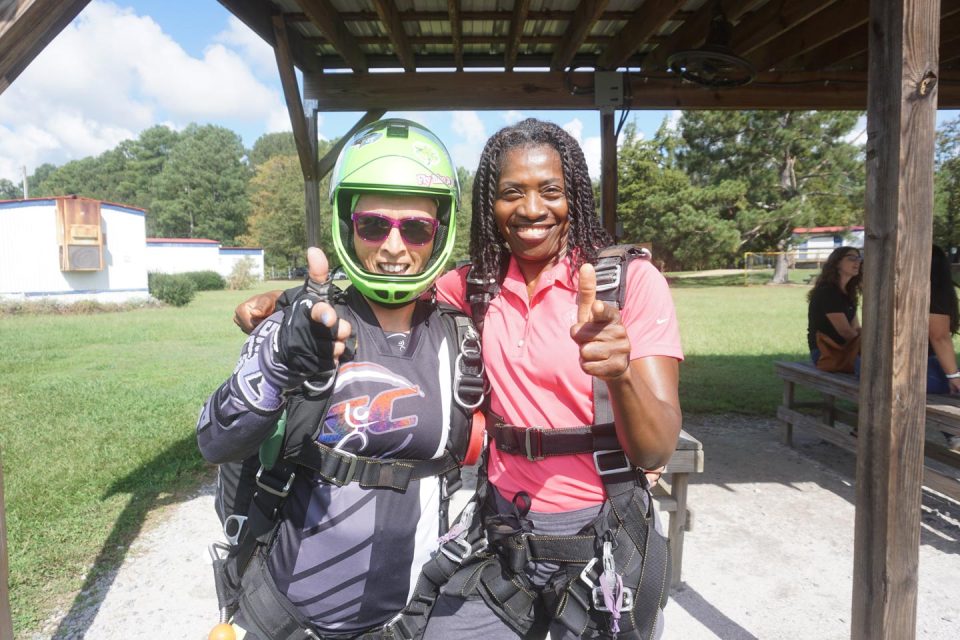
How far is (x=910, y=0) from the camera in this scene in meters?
2.06

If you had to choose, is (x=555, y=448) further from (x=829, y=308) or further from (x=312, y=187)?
(x=829, y=308)

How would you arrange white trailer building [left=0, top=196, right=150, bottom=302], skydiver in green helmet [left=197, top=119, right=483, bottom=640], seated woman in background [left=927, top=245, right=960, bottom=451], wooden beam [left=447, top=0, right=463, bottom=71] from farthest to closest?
white trailer building [left=0, top=196, right=150, bottom=302] < seated woman in background [left=927, top=245, right=960, bottom=451] < wooden beam [left=447, top=0, right=463, bottom=71] < skydiver in green helmet [left=197, top=119, right=483, bottom=640]

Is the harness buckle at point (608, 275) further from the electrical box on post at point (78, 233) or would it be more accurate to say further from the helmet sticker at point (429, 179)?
the electrical box on post at point (78, 233)

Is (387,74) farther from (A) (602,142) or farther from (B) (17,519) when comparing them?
(B) (17,519)

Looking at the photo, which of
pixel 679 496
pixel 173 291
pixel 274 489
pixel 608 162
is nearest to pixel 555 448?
pixel 274 489

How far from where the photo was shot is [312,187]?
538 cm

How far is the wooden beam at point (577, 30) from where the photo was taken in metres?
4.30

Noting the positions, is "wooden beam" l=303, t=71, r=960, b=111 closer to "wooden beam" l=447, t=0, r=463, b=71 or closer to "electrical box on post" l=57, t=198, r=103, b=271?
"wooden beam" l=447, t=0, r=463, b=71

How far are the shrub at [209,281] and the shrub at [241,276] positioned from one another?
0.59 metres

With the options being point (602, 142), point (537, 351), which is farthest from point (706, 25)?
point (537, 351)

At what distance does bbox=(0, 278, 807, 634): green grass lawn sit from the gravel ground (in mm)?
342

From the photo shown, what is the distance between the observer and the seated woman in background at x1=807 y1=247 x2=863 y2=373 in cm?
603

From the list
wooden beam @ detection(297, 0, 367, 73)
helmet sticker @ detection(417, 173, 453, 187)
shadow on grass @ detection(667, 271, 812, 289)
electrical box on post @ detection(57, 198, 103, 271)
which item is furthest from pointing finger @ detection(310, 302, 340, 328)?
shadow on grass @ detection(667, 271, 812, 289)

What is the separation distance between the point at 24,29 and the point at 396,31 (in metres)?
3.63
